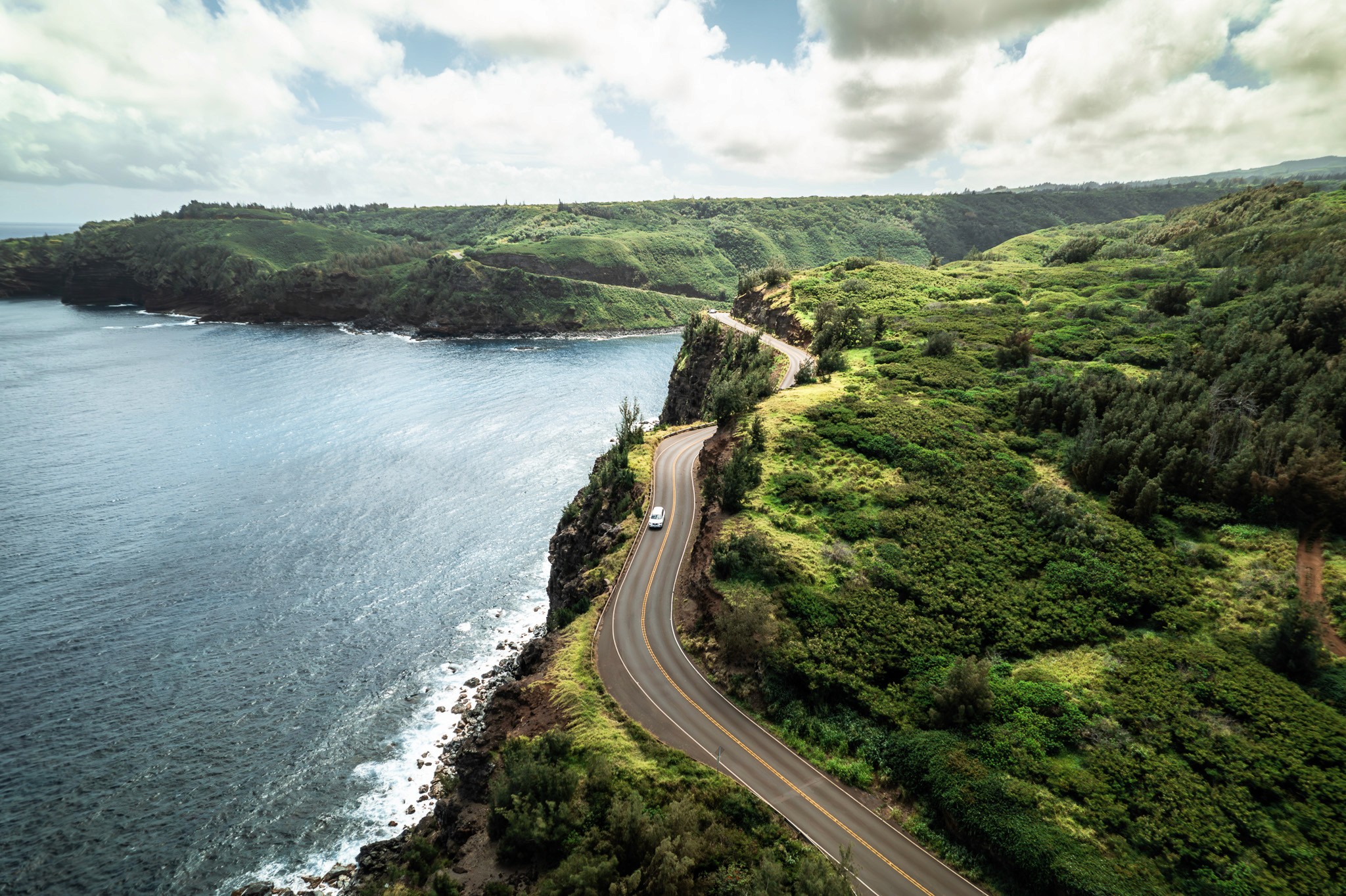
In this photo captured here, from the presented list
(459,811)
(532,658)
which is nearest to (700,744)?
(459,811)

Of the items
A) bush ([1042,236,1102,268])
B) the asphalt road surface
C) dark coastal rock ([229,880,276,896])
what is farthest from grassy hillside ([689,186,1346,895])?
bush ([1042,236,1102,268])

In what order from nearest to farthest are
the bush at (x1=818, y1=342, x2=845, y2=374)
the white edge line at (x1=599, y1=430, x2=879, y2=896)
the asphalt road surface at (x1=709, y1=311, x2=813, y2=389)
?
the white edge line at (x1=599, y1=430, x2=879, y2=896), the bush at (x1=818, y1=342, x2=845, y2=374), the asphalt road surface at (x1=709, y1=311, x2=813, y2=389)

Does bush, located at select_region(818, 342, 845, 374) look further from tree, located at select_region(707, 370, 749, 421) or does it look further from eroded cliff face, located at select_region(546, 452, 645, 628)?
eroded cliff face, located at select_region(546, 452, 645, 628)

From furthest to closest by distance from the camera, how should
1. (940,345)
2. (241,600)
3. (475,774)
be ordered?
(940,345) → (241,600) → (475,774)

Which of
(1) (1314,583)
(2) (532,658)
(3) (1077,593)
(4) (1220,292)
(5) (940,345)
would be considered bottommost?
(2) (532,658)

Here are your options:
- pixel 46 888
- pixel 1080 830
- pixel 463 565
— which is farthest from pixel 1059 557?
pixel 46 888

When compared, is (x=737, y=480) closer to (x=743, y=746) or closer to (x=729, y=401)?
(x=729, y=401)
